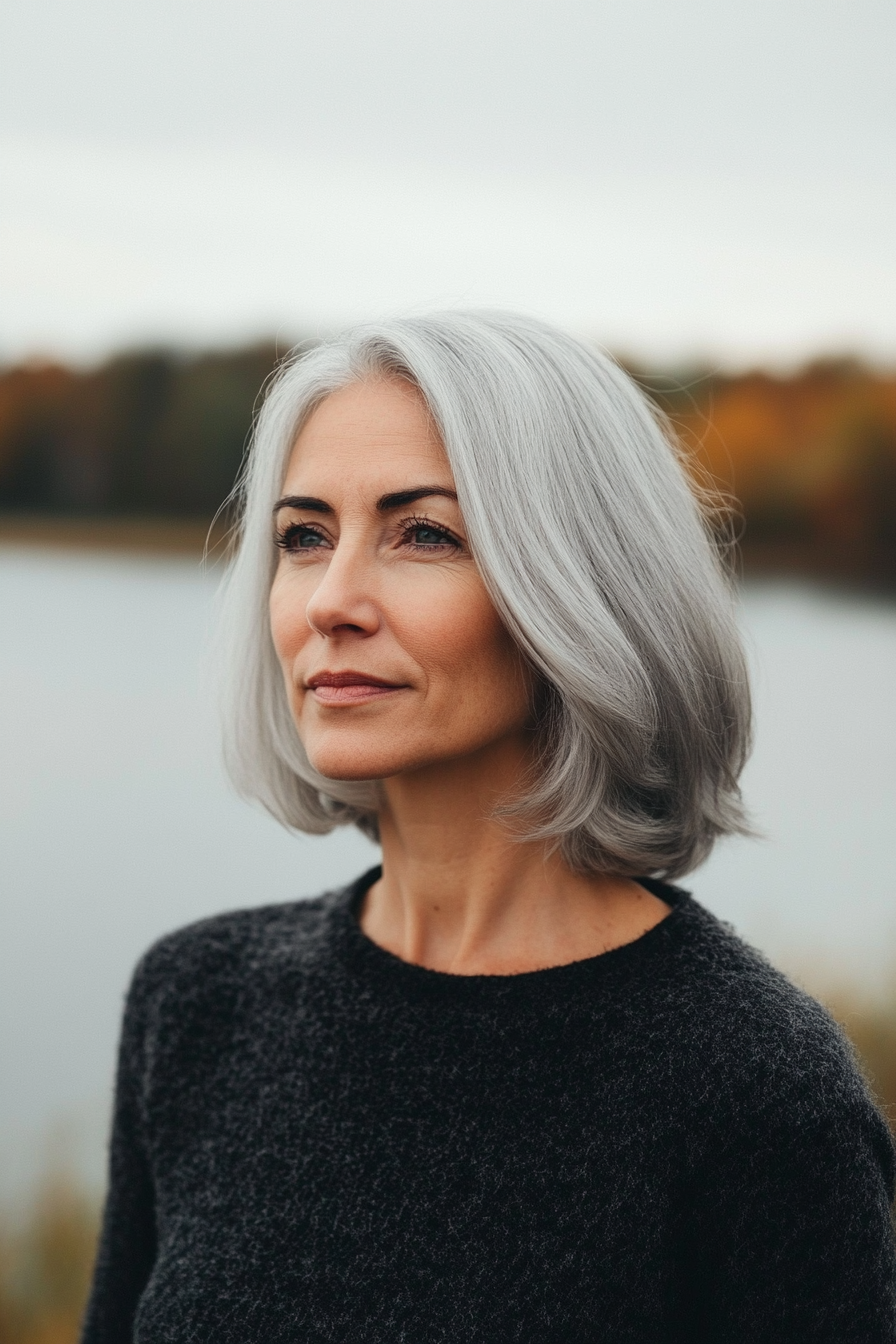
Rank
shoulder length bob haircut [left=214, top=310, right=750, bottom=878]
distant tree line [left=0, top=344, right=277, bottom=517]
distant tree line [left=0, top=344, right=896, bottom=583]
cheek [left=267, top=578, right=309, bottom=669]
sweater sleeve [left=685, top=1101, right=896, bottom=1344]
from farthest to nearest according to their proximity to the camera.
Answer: distant tree line [left=0, top=344, right=277, bottom=517] < distant tree line [left=0, top=344, right=896, bottom=583] < cheek [left=267, top=578, right=309, bottom=669] < shoulder length bob haircut [left=214, top=310, right=750, bottom=878] < sweater sleeve [left=685, top=1101, right=896, bottom=1344]

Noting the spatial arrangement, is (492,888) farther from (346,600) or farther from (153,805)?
(153,805)

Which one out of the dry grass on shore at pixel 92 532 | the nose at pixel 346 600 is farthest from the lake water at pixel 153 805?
the nose at pixel 346 600

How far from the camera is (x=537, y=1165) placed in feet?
4.53

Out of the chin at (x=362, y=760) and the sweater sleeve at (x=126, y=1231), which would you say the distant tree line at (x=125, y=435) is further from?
the chin at (x=362, y=760)

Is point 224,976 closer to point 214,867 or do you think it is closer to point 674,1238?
point 674,1238

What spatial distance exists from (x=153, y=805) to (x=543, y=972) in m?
2.03

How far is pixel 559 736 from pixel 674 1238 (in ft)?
2.02

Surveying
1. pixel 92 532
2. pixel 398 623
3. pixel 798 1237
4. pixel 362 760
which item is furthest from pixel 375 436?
pixel 92 532

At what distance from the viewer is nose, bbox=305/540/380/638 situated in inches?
54.7

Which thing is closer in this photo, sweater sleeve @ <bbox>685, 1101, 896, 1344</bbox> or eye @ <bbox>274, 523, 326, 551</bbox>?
sweater sleeve @ <bbox>685, 1101, 896, 1344</bbox>

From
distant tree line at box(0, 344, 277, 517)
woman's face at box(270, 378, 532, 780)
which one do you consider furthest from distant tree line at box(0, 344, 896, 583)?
woman's face at box(270, 378, 532, 780)

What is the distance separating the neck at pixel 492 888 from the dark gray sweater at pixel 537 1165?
0.05 meters

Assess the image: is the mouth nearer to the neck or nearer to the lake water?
the neck

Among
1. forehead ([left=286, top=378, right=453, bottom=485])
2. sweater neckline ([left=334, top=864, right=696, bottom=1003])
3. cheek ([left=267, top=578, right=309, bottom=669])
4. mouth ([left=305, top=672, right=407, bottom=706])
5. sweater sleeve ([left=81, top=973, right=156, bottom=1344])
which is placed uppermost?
forehead ([left=286, top=378, right=453, bottom=485])
